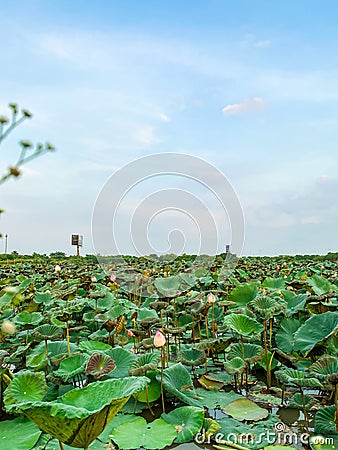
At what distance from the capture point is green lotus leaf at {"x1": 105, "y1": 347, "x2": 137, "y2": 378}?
2.41m

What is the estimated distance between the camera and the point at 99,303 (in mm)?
4098

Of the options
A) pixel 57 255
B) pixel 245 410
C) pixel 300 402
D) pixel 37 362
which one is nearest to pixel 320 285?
pixel 300 402

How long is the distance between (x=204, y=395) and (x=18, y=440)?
1074 millimetres

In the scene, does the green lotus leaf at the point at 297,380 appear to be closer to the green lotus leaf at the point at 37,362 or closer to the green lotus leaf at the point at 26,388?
the green lotus leaf at the point at 26,388

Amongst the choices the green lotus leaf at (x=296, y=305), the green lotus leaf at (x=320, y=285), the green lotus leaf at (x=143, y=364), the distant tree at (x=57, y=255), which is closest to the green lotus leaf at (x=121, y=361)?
the green lotus leaf at (x=143, y=364)

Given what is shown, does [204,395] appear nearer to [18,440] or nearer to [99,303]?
[18,440]

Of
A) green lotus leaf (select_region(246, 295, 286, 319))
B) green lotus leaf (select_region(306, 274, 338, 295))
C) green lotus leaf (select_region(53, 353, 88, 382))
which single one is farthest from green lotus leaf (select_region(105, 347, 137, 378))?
green lotus leaf (select_region(306, 274, 338, 295))

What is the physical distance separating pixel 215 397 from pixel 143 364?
50 centimetres

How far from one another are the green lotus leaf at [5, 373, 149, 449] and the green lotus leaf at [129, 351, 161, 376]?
788mm

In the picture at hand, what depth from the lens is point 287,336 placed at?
2.94 metres

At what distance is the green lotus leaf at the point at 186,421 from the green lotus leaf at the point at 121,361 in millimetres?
402

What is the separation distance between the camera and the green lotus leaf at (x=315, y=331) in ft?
7.86

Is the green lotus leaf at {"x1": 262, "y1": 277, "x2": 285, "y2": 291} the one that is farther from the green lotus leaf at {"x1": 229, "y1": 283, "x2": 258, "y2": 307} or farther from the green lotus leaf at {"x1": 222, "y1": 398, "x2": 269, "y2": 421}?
the green lotus leaf at {"x1": 222, "y1": 398, "x2": 269, "y2": 421}

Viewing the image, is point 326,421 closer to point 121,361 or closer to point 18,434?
point 121,361
